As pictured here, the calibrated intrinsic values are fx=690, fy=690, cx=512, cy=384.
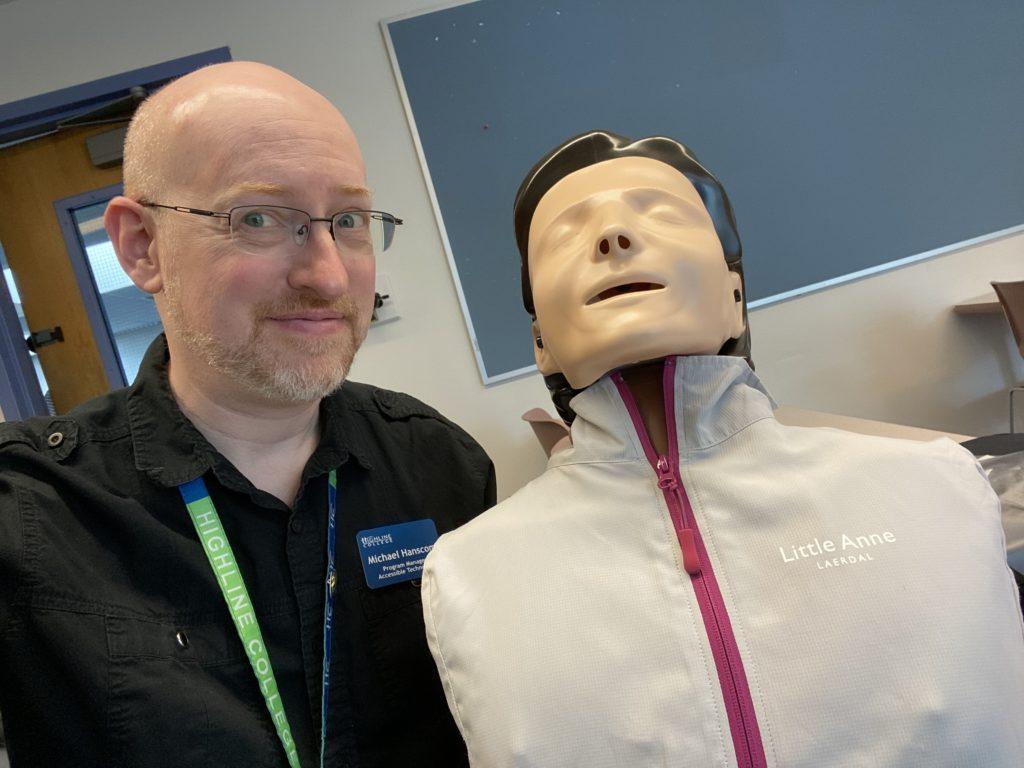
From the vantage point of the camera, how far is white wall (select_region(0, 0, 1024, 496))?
282cm

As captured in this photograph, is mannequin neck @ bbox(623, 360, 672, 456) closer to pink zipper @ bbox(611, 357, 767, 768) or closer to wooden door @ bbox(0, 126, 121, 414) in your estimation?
pink zipper @ bbox(611, 357, 767, 768)

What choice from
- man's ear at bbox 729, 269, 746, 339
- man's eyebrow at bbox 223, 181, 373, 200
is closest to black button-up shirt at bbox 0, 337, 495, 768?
man's eyebrow at bbox 223, 181, 373, 200

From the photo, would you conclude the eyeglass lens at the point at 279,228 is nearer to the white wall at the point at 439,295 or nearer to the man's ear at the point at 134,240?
the man's ear at the point at 134,240

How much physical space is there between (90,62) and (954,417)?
13.4ft

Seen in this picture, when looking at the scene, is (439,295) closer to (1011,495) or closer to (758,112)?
(758,112)

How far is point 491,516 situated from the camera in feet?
3.12

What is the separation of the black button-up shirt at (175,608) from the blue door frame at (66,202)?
2059 millimetres

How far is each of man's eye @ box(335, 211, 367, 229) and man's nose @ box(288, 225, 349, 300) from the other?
48 millimetres

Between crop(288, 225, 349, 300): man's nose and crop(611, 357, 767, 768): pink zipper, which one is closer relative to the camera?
crop(611, 357, 767, 768): pink zipper

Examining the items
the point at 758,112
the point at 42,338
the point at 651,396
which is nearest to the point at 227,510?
the point at 651,396

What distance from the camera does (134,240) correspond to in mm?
1166

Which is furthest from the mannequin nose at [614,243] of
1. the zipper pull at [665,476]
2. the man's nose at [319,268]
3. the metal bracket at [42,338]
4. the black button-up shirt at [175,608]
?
the metal bracket at [42,338]

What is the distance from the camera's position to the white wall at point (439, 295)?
A: 282 cm

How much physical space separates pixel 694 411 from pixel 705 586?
23 cm
